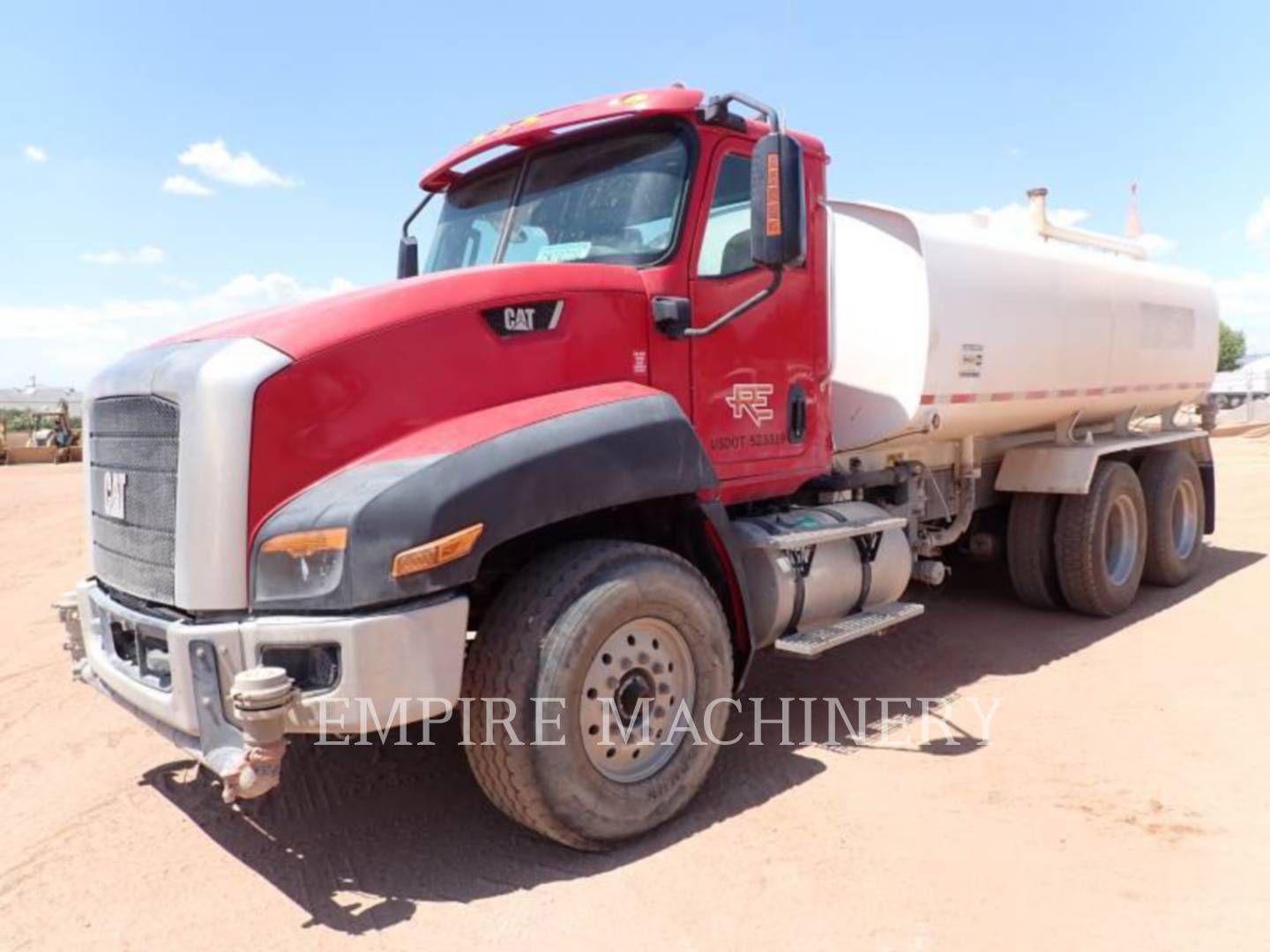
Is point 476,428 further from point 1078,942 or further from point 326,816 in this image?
point 1078,942

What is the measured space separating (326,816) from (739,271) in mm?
2893

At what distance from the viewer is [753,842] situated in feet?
11.7

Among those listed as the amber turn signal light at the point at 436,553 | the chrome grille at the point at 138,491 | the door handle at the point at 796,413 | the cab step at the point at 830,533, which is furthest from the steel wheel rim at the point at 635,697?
the chrome grille at the point at 138,491

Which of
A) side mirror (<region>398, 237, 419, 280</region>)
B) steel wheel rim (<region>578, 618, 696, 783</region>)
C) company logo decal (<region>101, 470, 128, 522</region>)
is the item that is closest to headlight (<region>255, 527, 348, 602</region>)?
company logo decal (<region>101, 470, 128, 522</region>)

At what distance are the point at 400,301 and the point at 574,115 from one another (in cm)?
146

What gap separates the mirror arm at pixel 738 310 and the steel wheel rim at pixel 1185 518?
18.6ft

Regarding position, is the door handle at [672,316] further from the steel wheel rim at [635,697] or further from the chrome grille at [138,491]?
the chrome grille at [138,491]

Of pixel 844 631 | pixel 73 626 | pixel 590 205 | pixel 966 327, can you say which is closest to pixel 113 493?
pixel 73 626

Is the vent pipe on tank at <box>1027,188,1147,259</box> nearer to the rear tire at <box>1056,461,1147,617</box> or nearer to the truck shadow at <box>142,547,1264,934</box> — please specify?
the rear tire at <box>1056,461,1147,617</box>

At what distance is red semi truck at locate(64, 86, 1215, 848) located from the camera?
9.84ft

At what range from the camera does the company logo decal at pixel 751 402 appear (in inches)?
171

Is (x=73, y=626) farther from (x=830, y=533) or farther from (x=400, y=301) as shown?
(x=830, y=533)

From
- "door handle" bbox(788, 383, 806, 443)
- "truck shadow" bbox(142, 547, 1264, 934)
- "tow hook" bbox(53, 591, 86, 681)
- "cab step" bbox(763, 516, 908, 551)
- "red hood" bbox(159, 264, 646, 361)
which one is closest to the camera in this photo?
"red hood" bbox(159, 264, 646, 361)

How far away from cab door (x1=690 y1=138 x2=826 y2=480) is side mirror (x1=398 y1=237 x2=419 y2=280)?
6.29 feet
